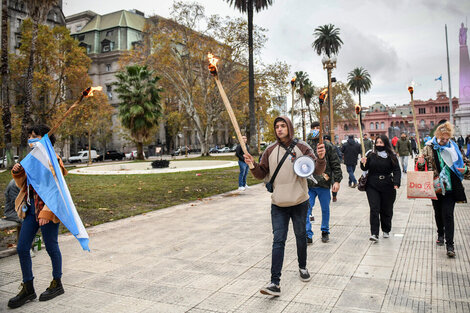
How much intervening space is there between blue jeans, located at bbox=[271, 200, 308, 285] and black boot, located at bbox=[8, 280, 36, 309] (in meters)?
2.55

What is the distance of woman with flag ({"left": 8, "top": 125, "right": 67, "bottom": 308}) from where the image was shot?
3916 millimetres

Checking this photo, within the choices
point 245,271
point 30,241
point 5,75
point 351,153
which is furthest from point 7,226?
point 5,75

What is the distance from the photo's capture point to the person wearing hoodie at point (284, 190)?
12.9 ft

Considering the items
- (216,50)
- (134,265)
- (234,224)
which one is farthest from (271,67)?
(134,265)

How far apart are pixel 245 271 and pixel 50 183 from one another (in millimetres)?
2482

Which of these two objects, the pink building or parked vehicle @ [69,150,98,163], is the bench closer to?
parked vehicle @ [69,150,98,163]

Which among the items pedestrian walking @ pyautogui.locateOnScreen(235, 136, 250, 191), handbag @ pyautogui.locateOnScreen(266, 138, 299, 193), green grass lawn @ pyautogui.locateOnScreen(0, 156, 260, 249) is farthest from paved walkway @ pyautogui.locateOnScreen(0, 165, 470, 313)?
pedestrian walking @ pyautogui.locateOnScreen(235, 136, 250, 191)

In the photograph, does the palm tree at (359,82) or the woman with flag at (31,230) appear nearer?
the woman with flag at (31,230)

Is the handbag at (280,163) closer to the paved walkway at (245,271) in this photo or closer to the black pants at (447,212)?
the paved walkway at (245,271)

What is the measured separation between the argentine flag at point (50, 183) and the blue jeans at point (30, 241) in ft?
0.74

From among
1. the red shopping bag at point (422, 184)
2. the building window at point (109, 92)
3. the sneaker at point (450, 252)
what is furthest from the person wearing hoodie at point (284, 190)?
the building window at point (109, 92)

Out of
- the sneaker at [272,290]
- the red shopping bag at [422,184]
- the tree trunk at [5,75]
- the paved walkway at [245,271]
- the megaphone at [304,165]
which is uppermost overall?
the tree trunk at [5,75]

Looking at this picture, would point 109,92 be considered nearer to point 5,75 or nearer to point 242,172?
point 5,75

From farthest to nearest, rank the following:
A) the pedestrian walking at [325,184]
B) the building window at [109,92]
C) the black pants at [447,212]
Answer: the building window at [109,92] → the pedestrian walking at [325,184] → the black pants at [447,212]
